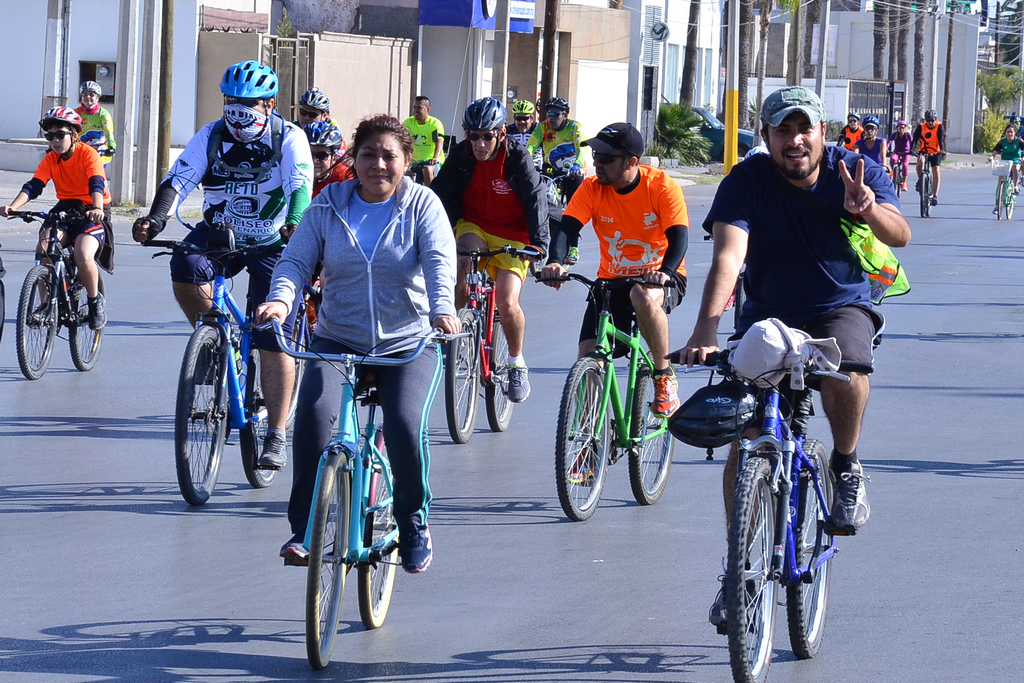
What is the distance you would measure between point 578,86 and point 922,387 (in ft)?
126

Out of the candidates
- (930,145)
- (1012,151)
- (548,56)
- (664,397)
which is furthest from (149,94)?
(664,397)

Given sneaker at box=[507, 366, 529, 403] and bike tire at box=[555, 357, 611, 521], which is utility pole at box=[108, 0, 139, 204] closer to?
sneaker at box=[507, 366, 529, 403]

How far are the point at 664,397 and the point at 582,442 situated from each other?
694 millimetres

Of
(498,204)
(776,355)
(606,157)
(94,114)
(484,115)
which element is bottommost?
(776,355)

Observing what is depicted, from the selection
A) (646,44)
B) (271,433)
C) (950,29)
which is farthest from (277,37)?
(950,29)

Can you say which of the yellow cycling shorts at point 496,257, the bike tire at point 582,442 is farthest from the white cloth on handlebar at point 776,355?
the yellow cycling shorts at point 496,257

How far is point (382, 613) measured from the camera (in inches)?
Answer: 215

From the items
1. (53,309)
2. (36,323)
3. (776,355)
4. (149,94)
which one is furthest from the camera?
(149,94)

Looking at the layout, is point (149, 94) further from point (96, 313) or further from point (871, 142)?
point (96, 313)

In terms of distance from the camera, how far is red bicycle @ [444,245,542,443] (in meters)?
8.91

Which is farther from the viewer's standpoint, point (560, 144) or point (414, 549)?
point (560, 144)

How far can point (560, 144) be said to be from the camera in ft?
Answer: 65.6

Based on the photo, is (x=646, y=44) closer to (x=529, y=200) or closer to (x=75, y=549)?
(x=529, y=200)

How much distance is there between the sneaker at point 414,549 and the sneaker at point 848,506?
1.35 metres
